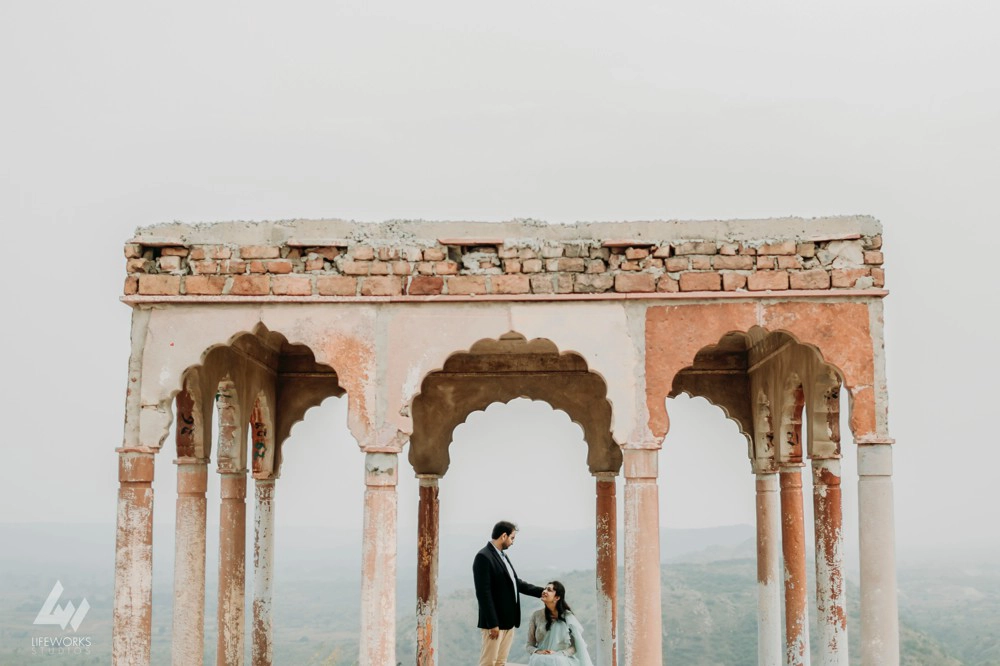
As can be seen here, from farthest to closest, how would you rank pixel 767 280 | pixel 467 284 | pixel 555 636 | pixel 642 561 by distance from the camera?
pixel 555 636 → pixel 467 284 → pixel 767 280 → pixel 642 561

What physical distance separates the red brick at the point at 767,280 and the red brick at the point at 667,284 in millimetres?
672

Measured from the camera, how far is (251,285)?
11.1 meters

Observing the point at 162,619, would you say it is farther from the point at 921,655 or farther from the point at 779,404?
the point at 779,404

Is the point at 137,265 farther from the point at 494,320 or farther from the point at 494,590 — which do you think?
the point at 494,590

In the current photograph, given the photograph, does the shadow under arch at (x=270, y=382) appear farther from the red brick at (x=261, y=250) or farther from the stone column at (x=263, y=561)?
the red brick at (x=261, y=250)

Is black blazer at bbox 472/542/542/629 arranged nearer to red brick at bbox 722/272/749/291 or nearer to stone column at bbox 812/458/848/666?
red brick at bbox 722/272/749/291

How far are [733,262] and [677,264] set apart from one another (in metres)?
0.51

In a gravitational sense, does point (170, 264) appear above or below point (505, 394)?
above

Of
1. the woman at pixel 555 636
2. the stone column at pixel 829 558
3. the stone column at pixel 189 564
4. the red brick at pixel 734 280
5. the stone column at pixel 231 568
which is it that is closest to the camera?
the red brick at pixel 734 280

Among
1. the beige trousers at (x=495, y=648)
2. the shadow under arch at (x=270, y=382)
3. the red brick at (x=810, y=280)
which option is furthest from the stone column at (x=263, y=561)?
the red brick at (x=810, y=280)

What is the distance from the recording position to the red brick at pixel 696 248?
1098 centimetres

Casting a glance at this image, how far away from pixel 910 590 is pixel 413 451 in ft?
112

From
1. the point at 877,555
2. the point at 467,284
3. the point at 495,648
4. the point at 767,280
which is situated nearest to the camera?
the point at 877,555

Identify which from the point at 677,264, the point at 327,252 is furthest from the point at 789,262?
the point at 327,252
